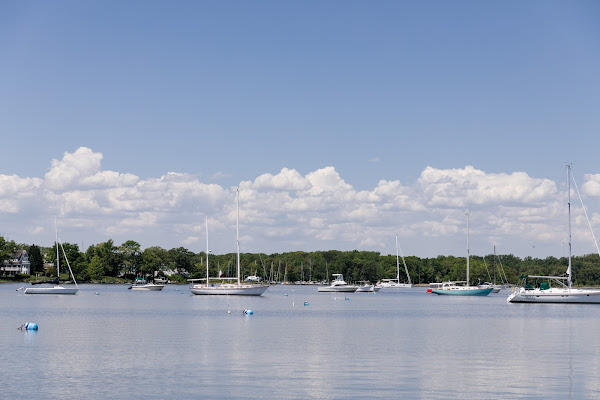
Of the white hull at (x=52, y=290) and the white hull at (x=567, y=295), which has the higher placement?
the white hull at (x=567, y=295)

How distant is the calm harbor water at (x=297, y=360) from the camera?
3875cm

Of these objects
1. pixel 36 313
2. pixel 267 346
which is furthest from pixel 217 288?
pixel 267 346

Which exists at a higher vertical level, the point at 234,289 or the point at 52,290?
the point at 234,289

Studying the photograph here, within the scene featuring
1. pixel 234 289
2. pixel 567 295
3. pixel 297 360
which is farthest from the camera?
→ pixel 234 289

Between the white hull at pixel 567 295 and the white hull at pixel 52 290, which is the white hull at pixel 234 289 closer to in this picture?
the white hull at pixel 52 290

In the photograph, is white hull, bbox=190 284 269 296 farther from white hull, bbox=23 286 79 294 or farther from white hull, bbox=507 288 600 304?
white hull, bbox=507 288 600 304

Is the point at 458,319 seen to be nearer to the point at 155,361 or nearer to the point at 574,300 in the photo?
the point at 574,300

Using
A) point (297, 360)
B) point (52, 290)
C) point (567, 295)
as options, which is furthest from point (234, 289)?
point (297, 360)

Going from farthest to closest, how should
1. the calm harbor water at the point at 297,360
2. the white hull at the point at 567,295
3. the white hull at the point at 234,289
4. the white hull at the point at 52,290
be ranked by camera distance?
the white hull at the point at 52,290 < the white hull at the point at 234,289 < the white hull at the point at 567,295 < the calm harbor water at the point at 297,360

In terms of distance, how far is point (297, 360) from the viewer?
5028 centimetres

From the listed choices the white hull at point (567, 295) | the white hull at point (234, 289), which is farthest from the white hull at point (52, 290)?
the white hull at point (567, 295)

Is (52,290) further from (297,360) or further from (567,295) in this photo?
(297,360)

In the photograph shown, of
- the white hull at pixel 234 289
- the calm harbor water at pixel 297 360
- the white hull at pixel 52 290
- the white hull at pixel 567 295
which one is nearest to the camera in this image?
the calm harbor water at pixel 297 360

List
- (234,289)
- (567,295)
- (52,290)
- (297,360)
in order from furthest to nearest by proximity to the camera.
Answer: (52,290)
(234,289)
(567,295)
(297,360)
